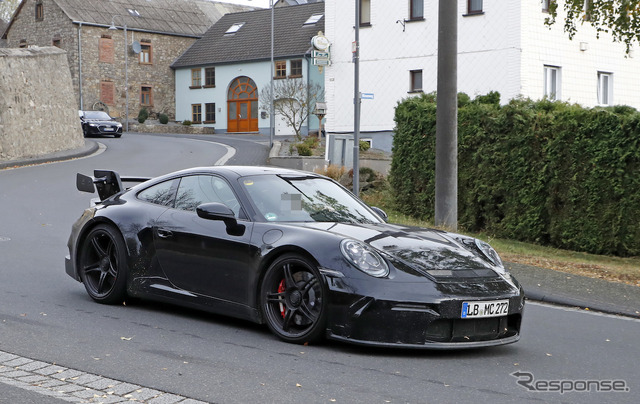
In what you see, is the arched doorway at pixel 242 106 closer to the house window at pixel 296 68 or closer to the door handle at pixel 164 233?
the house window at pixel 296 68

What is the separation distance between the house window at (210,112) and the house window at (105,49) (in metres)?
7.93

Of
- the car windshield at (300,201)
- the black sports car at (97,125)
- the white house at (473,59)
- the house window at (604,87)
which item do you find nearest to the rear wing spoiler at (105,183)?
the car windshield at (300,201)

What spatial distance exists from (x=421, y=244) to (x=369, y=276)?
0.74m

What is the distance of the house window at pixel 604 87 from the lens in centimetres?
3800

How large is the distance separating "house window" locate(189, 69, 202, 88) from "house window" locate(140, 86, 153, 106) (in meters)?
3.38

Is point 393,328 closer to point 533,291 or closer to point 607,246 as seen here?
point 533,291

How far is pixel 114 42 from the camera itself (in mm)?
65938

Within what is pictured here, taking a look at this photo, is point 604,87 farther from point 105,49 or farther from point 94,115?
point 105,49

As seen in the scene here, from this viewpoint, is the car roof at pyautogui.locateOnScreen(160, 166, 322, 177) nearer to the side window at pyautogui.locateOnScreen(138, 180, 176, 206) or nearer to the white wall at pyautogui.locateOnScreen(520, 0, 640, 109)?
the side window at pyautogui.locateOnScreen(138, 180, 176, 206)

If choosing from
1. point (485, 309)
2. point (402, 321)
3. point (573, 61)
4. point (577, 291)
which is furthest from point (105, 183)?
→ point (573, 61)

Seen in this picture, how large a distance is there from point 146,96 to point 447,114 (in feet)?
184

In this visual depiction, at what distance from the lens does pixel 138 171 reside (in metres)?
26.3

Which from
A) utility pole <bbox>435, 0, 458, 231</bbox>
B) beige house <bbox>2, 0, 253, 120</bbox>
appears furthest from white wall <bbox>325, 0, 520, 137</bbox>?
beige house <bbox>2, 0, 253, 120</bbox>

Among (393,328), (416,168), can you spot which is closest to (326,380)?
(393,328)
